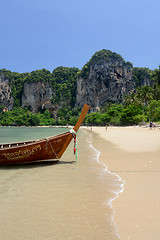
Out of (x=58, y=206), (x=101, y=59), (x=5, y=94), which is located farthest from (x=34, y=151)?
(x=5, y=94)

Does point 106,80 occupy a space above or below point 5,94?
above

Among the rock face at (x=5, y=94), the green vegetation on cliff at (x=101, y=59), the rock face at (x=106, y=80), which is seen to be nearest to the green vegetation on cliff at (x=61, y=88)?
the green vegetation on cliff at (x=101, y=59)

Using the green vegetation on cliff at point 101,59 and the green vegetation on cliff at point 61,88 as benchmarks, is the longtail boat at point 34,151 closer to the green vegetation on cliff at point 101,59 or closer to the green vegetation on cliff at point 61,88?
the green vegetation on cliff at point 61,88

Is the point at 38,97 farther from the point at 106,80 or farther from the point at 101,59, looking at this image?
→ the point at 101,59

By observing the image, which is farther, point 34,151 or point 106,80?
point 106,80

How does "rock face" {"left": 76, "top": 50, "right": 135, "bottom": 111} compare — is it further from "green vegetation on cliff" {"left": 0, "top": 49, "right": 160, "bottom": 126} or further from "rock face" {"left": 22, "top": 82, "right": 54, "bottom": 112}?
"rock face" {"left": 22, "top": 82, "right": 54, "bottom": 112}

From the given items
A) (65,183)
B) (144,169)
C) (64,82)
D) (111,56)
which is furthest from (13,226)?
(64,82)

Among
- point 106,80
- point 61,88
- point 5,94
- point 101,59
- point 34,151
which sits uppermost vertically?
point 101,59

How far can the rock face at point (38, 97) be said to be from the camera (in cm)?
15550

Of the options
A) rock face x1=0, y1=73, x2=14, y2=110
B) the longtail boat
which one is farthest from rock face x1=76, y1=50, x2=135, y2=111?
the longtail boat

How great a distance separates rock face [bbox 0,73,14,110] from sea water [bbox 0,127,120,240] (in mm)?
167127

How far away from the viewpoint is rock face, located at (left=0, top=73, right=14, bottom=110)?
158625 millimetres

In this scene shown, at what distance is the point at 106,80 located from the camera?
137125 mm

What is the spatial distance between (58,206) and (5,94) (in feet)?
562
